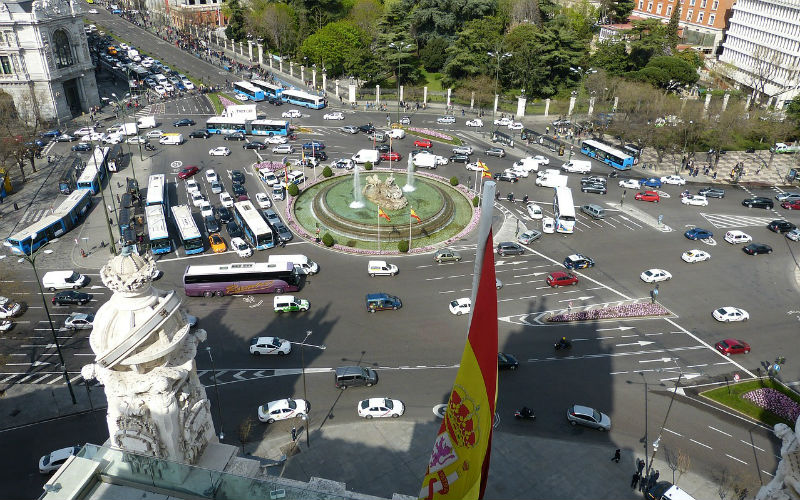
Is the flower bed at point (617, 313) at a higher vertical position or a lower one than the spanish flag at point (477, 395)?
lower

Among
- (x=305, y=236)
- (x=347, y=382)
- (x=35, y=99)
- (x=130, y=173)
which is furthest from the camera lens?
(x=35, y=99)

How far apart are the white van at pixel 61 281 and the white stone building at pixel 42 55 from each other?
37.5m

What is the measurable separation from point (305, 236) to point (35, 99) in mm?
51090

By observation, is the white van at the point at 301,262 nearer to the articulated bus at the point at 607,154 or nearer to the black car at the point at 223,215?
the black car at the point at 223,215

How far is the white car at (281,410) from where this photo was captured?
32.0 m

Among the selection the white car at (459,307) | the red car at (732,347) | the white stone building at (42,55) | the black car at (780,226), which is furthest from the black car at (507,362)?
the white stone building at (42,55)

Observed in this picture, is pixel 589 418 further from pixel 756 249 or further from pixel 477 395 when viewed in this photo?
pixel 756 249

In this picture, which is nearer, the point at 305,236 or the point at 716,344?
the point at 716,344

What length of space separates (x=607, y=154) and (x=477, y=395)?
67439mm

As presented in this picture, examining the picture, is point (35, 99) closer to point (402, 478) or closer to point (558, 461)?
point (402, 478)

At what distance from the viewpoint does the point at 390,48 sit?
96.8 meters

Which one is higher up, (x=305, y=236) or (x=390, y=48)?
(x=390, y=48)

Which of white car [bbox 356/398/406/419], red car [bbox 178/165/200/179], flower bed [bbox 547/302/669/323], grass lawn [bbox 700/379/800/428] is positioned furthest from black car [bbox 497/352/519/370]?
red car [bbox 178/165/200/179]

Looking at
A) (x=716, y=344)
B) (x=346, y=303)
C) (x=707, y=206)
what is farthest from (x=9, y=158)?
(x=707, y=206)
